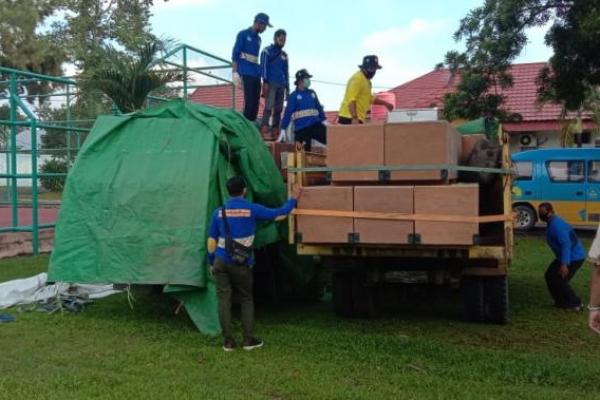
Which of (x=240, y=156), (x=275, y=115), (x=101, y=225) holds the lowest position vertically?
(x=101, y=225)

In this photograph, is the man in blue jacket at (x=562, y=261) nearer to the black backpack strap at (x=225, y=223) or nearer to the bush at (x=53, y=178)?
the black backpack strap at (x=225, y=223)

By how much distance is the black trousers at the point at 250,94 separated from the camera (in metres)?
10.7

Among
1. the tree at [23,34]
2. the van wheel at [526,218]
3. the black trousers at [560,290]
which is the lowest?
the black trousers at [560,290]

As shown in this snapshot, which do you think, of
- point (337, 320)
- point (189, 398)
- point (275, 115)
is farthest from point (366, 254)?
point (275, 115)

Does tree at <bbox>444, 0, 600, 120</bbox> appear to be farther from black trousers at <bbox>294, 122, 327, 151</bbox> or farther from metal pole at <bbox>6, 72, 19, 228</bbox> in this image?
metal pole at <bbox>6, 72, 19, 228</bbox>

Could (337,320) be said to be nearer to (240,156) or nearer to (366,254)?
(366,254)

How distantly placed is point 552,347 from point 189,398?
3.70 meters

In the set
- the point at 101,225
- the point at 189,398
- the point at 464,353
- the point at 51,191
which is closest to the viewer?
the point at 189,398

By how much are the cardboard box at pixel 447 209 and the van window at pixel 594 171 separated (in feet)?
44.5

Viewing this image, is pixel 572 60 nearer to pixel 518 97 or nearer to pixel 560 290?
pixel 560 290

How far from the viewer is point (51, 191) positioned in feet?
53.0

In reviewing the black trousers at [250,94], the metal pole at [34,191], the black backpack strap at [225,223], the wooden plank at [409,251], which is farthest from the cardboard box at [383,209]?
the metal pole at [34,191]

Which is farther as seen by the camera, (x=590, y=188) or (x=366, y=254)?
(x=590, y=188)

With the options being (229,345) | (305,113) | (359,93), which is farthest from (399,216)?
(305,113)
